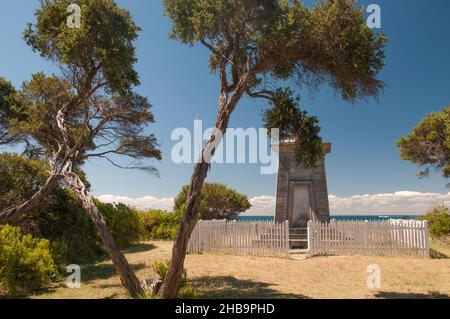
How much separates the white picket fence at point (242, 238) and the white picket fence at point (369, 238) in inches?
51.6

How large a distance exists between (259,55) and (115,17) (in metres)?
4.35

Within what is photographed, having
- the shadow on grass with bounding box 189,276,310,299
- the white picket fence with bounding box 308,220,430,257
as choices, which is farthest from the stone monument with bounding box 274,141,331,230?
the shadow on grass with bounding box 189,276,310,299

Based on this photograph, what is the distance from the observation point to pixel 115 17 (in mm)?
9117

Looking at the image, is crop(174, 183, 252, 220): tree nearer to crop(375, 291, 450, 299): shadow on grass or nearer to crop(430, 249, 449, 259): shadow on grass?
crop(430, 249, 449, 259): shadow on grass

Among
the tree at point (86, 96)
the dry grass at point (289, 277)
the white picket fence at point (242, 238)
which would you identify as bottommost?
the dry grass at point (289, 277)

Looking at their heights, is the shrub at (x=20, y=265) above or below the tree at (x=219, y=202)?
below

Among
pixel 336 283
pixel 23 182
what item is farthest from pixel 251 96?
pixel 23 182

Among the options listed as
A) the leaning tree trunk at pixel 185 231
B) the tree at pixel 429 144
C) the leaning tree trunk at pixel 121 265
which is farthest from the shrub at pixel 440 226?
the leaning tree trunk at pixel 121 265

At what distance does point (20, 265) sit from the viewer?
26.0ft

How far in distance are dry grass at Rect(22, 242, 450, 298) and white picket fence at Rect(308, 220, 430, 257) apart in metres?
0.67

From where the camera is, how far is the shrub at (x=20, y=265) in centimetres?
766

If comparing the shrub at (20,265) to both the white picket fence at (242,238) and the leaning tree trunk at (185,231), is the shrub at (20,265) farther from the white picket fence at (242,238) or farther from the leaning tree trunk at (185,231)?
the white picket fence at (242,238)

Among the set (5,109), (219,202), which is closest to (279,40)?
(5,109)

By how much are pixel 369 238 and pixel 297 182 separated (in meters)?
4.50
